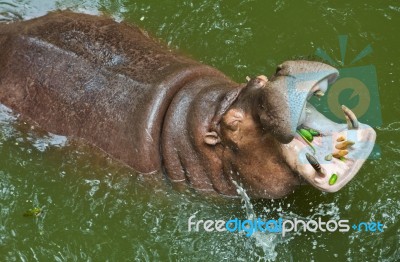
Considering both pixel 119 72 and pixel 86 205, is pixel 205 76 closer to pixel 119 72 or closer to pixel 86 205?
pixel 119 72

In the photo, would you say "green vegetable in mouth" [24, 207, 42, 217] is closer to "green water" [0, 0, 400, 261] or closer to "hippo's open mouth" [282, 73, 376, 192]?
"green water" [0, 0, 400, 261]

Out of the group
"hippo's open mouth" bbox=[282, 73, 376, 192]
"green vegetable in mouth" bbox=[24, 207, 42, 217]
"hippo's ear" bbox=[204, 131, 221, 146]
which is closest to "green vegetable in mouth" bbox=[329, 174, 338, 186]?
"hippo's open mouth" bbox=[282, 73, 376, 192]

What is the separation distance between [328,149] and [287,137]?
500mm

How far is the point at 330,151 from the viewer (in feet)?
13.2

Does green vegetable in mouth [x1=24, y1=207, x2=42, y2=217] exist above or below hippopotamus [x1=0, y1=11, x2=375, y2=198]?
below

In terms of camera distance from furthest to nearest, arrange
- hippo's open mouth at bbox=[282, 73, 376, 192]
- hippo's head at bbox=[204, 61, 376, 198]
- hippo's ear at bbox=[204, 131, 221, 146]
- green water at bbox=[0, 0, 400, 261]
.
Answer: green water at bbox=[0, 0, 400, 261] → hippo's ear at bbox=[204, 131, 221, 146] → hippo's open mouth at bbox=[282, 73, 376, 192] → hippo's head at bbox=[204, 61, 376, 198]

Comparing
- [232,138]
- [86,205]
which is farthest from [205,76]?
[86,205]

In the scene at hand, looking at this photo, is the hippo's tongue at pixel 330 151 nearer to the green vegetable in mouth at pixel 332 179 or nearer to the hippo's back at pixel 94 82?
the green vegetable in mouth at pixel 332 179

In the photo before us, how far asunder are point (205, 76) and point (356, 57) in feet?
6.09

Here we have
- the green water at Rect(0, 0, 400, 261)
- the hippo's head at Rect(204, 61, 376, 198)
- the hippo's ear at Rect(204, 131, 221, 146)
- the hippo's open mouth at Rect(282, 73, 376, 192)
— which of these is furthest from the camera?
the green water at Rect(0, 0, 400, 261)

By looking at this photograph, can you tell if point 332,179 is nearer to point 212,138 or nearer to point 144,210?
point 212,138

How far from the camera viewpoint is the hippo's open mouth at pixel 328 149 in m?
3.86

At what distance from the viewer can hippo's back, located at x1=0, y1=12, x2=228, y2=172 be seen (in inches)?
189

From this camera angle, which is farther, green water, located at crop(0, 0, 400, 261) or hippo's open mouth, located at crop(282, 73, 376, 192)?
green water, located at crop(0, 0, 400, 261)
